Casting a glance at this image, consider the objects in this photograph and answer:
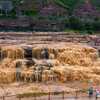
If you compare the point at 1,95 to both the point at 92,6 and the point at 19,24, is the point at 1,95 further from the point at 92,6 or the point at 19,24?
the point at 92,6

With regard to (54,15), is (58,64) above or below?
below

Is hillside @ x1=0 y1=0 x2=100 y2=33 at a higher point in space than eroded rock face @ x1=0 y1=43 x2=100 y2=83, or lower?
higher

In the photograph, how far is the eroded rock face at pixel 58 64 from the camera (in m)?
39.0

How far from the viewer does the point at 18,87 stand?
37125 mm

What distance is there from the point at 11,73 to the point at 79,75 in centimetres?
583

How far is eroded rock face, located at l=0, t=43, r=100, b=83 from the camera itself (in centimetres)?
3903

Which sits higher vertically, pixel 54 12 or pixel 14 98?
pixel 54 12

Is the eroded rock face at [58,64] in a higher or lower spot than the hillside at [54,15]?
lower

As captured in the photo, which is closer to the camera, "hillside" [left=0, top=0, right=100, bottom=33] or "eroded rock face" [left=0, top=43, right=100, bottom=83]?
"eroded rock face" [left=0, top=43, right=100, bottom=83]

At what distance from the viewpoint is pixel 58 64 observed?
135ft

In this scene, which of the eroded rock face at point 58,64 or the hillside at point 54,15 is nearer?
the eroded rock face at point 58,64

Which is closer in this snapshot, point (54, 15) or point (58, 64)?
point (58, 64)

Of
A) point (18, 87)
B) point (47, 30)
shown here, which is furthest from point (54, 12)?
point (18, 87)

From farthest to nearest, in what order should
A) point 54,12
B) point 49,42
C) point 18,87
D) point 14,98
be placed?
point 54,12 → point 49,42 → point 18,87 → point 14,98
